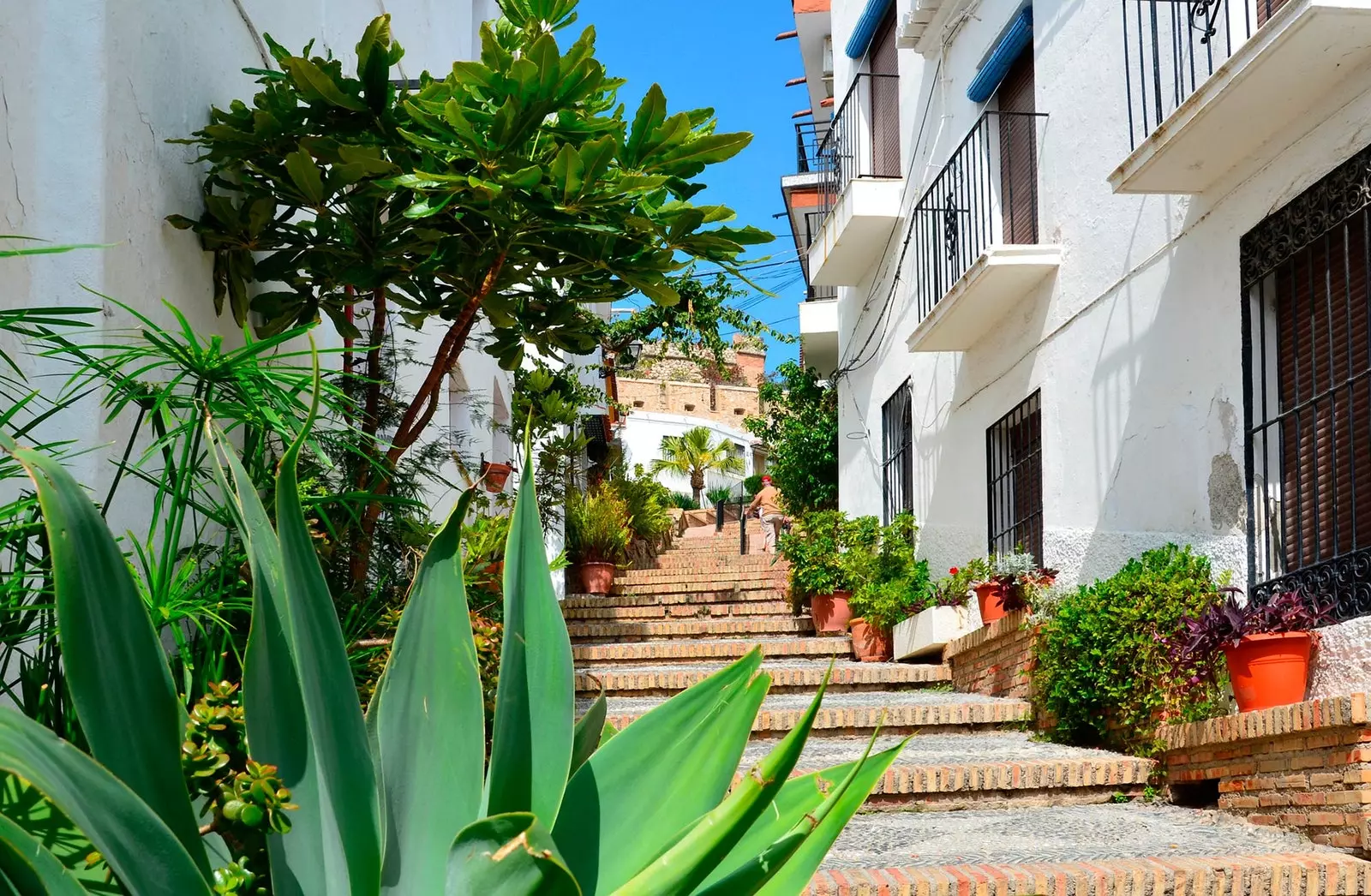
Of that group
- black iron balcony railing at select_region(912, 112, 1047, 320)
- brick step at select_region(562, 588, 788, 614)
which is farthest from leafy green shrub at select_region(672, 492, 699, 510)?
black iron balcony railing at select_region(912, 112, 1047, 320)

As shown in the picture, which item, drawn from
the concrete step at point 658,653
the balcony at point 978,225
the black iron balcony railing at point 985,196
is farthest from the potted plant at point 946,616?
the black iron balcony railing at point 985,196

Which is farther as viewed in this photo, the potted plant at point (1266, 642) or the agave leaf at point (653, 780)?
the potted plant at point (1266, 642)

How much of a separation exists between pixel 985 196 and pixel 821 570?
3401mm

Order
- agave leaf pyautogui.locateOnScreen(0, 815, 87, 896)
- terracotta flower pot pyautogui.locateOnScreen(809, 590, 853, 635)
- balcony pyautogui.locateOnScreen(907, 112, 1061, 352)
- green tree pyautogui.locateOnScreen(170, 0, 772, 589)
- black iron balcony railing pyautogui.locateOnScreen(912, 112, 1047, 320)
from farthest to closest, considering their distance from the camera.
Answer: terracotta flower pot pyautogui.locateOnScreen(809, 590, 853, 635) → black iron balcony railing pyautogui.locateOnScreen(912, 112, 1047, 320) → balcony pyautogui.locateOnScreen(907, 112, 1061, 352) → green tree pyautogui.locateOnScreen(170, 0, 772, 589) → agave leaf pyautogui.locateOnScreen(0, 815, 87, 896)

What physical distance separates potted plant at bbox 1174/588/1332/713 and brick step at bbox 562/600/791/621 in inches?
266

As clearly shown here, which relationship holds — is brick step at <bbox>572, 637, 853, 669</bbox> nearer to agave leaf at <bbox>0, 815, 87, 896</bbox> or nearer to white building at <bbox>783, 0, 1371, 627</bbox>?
white building at <bbox>783, 0, 1371, 627</bbox>

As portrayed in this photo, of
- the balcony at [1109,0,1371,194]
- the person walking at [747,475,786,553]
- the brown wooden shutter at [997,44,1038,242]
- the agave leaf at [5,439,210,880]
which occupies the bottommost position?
the agave leaf at [5,439,210,880]

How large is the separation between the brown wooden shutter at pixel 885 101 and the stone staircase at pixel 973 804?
210 inches

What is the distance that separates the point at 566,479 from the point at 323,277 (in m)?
9.67

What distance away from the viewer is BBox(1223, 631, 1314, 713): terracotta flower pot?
201 inches

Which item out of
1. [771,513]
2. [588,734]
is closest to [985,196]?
[771,513]

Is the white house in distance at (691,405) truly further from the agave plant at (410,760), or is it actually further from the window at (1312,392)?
the agave plant at (410,760)

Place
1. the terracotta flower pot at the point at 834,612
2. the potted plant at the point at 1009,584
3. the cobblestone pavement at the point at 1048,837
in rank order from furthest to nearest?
the terracotta flower pot at the point at 834,612
the potted plant at the point at 1009,584
the cobblestone pavement at the point at 1048,837

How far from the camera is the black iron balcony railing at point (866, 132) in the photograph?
13.1 meters
